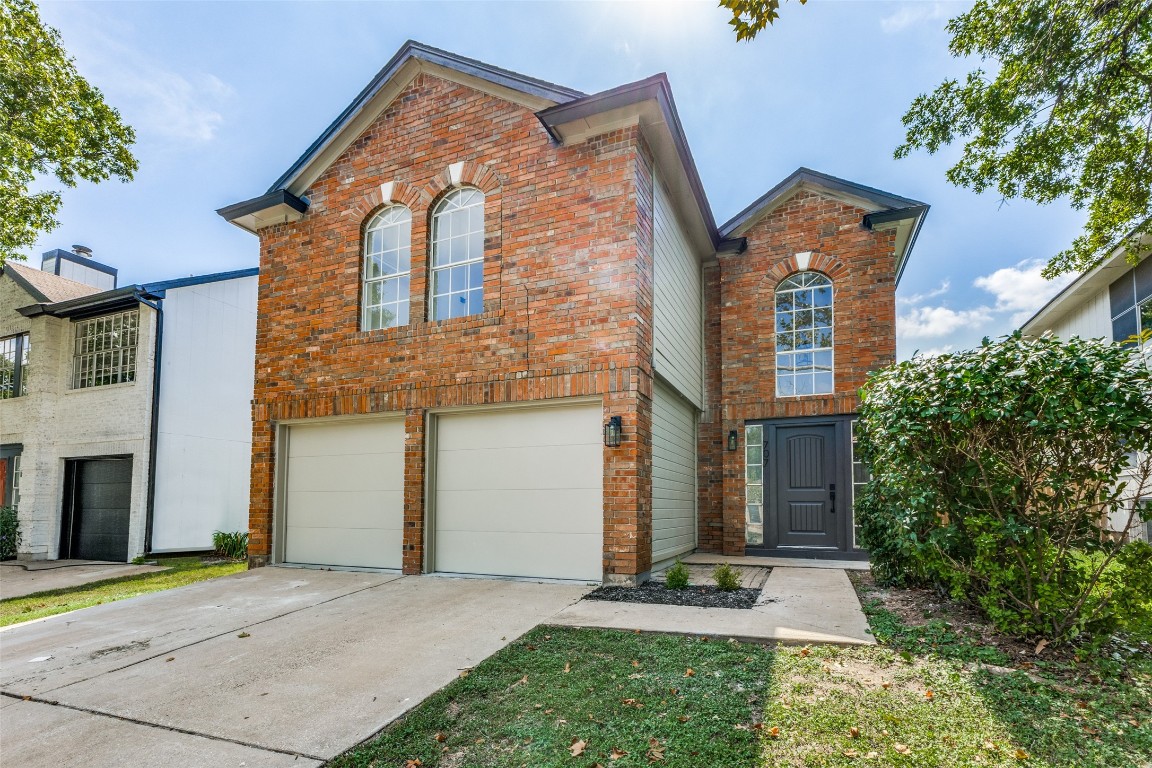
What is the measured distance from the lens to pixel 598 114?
7141 millimetres

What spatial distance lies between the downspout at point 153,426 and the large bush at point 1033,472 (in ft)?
42.0

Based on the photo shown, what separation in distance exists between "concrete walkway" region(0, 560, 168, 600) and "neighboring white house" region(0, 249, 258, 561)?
0.50 m

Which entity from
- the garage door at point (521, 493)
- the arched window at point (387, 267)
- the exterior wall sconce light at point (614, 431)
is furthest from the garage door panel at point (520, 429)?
the arched window at point (387, 267)

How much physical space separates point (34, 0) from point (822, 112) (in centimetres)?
1217

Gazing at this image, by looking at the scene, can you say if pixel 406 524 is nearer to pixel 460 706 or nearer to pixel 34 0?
pixel 460 706

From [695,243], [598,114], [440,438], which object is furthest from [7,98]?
[695,243]

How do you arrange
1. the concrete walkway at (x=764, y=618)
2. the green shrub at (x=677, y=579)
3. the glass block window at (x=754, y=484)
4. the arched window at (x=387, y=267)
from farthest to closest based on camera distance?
the glass block window at (x=754, y=484), the arched window at (x=387, y=267), the green shrub at (x=677, y=579), the concrete walkway at (x=764, y=618)

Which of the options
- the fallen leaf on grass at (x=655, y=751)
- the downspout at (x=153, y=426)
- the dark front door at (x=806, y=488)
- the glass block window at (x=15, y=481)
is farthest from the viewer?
the glass block window at (x=15, y=481)

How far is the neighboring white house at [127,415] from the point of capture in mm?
12312

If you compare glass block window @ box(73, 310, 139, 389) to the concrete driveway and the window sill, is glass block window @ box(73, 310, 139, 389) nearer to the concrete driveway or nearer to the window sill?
the window sill

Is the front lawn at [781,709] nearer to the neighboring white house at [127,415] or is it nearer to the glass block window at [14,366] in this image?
the neighboring white house at [127,415]

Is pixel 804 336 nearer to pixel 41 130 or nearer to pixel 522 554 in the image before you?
pixel 522 554

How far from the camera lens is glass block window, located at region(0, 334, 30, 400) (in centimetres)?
1421

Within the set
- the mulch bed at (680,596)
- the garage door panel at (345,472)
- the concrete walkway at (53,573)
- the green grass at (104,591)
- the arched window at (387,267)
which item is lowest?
the concrete walkway at (53,573)
